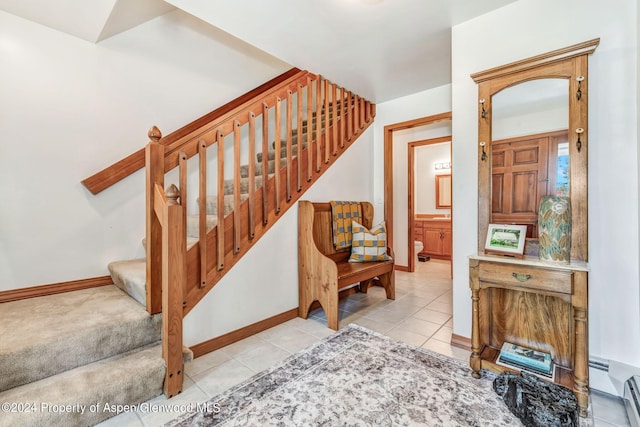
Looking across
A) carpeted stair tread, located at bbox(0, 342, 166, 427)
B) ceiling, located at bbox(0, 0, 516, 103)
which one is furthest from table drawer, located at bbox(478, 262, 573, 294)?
carpeted stair tread, located at bbox(0, 342, 166, 427)

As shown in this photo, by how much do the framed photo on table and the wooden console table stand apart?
0.08 metres

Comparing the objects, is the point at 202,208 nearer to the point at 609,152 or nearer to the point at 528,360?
the point at 528,360

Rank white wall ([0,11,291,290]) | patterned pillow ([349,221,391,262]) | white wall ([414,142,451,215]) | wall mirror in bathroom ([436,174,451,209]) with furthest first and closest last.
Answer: white wall ([414,142,451,215]) → wall mirror in bathroom ([436,174,451,209]) → patterned pillow ([349,221,391,262]) → white wall ([0,11,291,290])

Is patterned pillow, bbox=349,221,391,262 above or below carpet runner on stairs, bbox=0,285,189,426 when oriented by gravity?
above

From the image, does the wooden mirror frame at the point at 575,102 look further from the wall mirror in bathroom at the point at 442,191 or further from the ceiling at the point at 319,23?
the wall mirror in bathroom at the point at 442,191

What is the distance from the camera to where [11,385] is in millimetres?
1275

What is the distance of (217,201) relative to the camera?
1884 mm

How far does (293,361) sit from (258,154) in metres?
2.28

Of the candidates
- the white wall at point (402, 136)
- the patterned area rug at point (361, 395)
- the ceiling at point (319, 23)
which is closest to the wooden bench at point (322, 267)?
the patterned area rug at point (361, 395)

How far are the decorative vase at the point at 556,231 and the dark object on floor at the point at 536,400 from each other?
0.66 metres

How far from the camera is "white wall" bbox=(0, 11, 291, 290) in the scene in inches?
73.1

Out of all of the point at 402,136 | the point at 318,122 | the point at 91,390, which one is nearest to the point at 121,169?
the point at 91,390

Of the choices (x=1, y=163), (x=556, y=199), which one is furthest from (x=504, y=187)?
(x=1, y=163)

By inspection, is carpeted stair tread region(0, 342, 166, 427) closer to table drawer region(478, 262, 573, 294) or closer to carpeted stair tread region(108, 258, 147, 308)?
carpeted stair tread region(108, 258, 147, 308)
